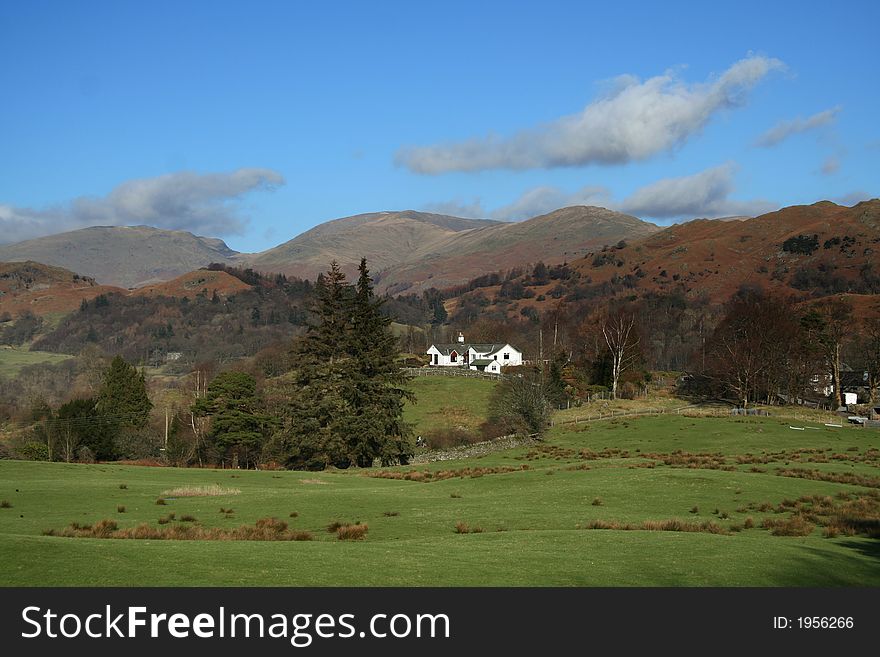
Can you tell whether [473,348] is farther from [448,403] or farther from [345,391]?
[345,391]

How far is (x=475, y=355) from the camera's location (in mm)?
160125

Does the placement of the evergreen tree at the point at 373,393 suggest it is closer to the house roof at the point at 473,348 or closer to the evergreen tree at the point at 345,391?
the evergreen tree at the point at 345,391

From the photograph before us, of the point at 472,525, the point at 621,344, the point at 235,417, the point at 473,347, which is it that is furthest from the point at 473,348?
the point at 472,525

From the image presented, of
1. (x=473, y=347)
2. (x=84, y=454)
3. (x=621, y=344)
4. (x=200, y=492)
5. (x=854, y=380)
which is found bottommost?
(x=84, y=454)

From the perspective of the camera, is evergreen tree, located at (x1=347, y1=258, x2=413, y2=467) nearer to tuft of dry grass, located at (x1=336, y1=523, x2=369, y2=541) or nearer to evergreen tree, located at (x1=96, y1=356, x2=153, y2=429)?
evergreen tree, located at (x1=96, y1=356, x2=153, y2=429)

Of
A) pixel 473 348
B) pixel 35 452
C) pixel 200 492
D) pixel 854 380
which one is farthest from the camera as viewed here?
pixel 473 348

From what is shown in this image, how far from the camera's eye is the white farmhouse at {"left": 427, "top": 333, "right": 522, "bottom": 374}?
156250 mm

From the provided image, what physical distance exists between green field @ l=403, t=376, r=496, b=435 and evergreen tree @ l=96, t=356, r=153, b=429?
3141cm

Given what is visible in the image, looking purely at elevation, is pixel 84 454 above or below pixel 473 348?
below

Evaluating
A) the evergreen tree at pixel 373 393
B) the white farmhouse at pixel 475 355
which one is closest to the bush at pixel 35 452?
the evergreen tree at pixel 373 393

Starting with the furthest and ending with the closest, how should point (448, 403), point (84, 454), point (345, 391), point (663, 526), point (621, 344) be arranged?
point (621, 344) → point (448, 403) → point (84, 454) → point (345, 391) → point (663, 526)

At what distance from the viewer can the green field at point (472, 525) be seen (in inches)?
527

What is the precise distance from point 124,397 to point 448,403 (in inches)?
1555
